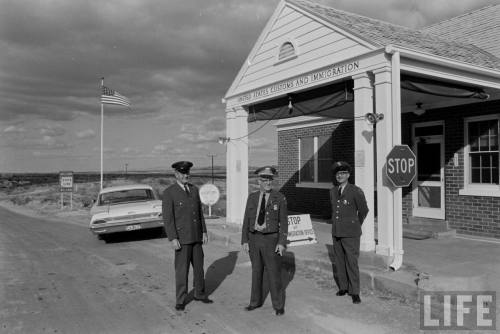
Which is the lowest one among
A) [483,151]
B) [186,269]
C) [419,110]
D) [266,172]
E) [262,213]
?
[186,269]

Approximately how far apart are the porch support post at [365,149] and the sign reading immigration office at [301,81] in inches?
16.1

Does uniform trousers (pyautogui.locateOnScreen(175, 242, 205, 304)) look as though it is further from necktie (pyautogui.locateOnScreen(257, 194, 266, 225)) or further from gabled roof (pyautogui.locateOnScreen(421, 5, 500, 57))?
gabled roof (pyautogui.locateOnScreen(421, 5, 500, 57))

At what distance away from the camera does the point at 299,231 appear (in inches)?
357

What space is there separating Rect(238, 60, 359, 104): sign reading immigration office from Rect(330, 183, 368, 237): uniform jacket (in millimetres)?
2676

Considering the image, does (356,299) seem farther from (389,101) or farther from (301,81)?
(301,81)

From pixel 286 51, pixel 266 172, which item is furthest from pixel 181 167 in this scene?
pixel 286 51

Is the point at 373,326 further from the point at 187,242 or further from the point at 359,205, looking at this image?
the point at 187,242

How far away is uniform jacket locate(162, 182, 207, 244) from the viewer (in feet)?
18.6

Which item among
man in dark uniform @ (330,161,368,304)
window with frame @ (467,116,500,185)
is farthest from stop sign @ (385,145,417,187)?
window with frame @ (467,116,500,185)

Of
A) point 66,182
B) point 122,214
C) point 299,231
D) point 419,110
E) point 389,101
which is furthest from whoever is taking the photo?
point 66,182

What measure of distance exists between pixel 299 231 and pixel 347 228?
10.5 feet

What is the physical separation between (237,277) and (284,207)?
227 cm

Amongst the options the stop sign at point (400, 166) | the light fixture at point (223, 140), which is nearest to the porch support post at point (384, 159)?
the stop sign at point (400, 166)

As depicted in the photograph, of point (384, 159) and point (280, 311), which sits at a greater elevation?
point (384, 159)
